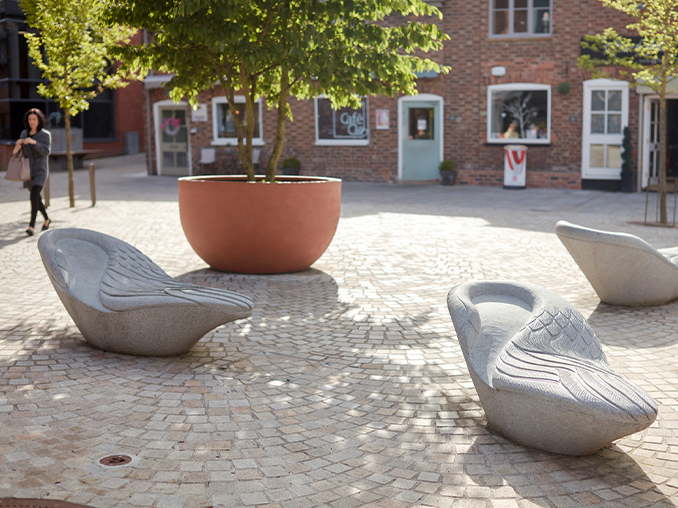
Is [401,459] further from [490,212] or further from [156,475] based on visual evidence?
[490,212]

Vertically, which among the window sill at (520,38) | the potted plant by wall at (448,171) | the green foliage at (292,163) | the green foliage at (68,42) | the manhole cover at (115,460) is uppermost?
the window sill at (520,38)

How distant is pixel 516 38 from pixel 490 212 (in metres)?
7.86

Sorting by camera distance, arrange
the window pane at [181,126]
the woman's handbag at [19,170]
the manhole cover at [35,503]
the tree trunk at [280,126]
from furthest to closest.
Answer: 1. the window pane at [181,126]
2. the woman's handbag at [19,170]
3. the tree trunk at [280,126]
4. the manhole cover at [35,503]

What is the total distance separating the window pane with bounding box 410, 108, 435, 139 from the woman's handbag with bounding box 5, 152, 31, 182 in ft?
43.3

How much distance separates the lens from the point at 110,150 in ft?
103

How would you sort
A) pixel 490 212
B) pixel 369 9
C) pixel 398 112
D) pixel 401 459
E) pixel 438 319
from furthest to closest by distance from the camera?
pixel 398 112 → pixel 490 212 → pixel 369 9 → pixel 438 319 → pixel 401 459

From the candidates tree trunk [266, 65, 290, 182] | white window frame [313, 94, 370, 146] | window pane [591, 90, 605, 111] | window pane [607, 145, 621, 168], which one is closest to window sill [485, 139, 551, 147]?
window pane [591, 90, 605, 111]

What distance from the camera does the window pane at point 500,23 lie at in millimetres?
20562

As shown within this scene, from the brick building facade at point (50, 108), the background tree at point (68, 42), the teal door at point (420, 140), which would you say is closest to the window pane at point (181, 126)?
the brick building facade at point (50, 108)

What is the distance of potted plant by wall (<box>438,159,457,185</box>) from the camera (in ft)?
69.1

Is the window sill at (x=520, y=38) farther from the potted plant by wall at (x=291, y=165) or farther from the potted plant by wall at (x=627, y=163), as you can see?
the potted plant by wall at (x=291, y=165)

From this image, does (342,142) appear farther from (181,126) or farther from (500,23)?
(181,126)

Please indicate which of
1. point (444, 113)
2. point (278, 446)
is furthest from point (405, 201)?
point (278, 446)

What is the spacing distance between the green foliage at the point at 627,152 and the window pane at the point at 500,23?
14.4 ft
